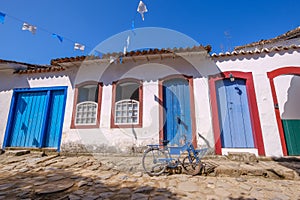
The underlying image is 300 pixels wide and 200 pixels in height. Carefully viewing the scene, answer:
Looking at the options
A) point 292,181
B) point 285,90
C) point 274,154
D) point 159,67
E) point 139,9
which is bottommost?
point 292,181

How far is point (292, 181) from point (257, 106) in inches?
101

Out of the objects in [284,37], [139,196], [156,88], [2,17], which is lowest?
[139,196]

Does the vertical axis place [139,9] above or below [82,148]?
above

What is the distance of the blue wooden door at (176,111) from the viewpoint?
5.42m

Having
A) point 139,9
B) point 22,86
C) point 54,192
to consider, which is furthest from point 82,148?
point 139,9

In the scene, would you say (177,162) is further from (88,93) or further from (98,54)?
(98,54)

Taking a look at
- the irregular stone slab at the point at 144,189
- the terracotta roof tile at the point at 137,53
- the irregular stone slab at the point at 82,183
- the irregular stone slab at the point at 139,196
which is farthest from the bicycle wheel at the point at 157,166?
the terracotta roof tile at the point at 137,53

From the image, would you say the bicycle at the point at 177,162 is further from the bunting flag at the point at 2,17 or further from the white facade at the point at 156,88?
the bunting flag at the point at 2,17

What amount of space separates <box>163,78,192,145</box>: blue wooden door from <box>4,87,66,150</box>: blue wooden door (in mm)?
4373

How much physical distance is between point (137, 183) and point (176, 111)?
312 centimetres

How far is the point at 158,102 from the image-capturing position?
5.72 m

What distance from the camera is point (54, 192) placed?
263 cm

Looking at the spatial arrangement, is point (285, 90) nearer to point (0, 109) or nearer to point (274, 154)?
point (274, 154)

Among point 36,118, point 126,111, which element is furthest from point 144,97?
point 36,118
